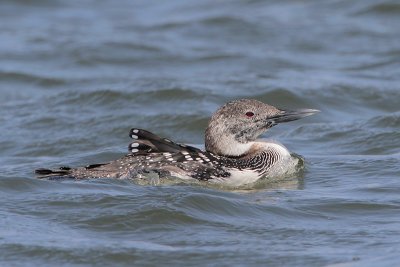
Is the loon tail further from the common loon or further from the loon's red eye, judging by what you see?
the loon's red eye

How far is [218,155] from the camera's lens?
460 inches

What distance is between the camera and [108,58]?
19.9 m

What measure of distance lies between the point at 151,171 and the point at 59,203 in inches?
36.8

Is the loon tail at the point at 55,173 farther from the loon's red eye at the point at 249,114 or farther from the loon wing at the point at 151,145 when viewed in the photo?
the loon's red eye at the point at 249,114

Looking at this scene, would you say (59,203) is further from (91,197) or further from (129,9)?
(129,9)

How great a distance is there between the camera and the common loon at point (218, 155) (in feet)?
36.4

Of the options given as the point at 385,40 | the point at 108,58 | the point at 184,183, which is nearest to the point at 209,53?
the point at 108,58

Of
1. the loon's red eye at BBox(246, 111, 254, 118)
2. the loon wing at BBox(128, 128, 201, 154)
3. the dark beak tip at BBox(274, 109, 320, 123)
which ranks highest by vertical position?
the loon's red eye at BBox(246, 111, 254, 118)

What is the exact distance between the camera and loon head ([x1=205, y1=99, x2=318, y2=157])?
11680 mm

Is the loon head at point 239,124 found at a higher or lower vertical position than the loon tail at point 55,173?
higher

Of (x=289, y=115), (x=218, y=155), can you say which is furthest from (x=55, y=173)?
(x=289, y=115)

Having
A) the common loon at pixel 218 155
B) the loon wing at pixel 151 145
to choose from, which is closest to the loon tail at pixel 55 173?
the common loon at pixel 218 155

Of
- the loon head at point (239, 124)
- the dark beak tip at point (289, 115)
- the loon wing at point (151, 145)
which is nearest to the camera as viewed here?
the loon wing at point (151, 145)

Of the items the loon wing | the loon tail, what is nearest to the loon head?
the loon wing
